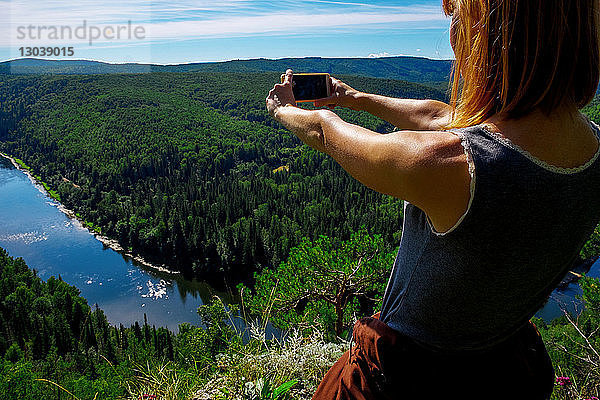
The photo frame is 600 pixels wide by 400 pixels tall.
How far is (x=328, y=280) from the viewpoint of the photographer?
6027 mm

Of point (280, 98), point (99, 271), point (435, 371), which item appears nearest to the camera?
point (435, 371)

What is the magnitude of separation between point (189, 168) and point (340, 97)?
73263 millimetres

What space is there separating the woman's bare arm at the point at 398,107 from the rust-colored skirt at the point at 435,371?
71 centimetres

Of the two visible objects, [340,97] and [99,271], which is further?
[99,271]

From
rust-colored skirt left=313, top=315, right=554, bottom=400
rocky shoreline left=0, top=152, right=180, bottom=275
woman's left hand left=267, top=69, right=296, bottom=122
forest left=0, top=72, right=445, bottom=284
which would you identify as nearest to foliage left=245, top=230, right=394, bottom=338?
woman's left hand left=267, top=69, right=296, bottom=122

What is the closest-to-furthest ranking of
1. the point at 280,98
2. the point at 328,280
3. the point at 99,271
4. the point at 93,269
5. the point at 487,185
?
1. the point at 487,185
2. the point at 280,98
3. the point at 328,280
4. the point at 99,271
5. the point at 93,269

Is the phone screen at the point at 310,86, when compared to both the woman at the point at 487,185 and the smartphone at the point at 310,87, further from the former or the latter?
the woman at the point at 487,185

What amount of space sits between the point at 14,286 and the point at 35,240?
1777 cm

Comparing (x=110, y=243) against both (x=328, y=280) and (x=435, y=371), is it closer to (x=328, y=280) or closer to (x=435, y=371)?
(x=328, y=280)

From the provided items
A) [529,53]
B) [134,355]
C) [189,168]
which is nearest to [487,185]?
[529,53]

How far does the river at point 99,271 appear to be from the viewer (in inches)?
1328

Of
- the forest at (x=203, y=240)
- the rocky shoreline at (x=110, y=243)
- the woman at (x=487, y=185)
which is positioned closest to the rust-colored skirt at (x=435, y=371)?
the woman at (x=487, y=185)

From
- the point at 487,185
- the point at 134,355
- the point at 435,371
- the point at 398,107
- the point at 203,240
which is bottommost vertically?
the point at 203,240

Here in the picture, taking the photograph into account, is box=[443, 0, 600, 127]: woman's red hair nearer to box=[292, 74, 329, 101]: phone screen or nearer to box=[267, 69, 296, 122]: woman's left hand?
box=[267, 69, 296, 122]: woman's left hand
